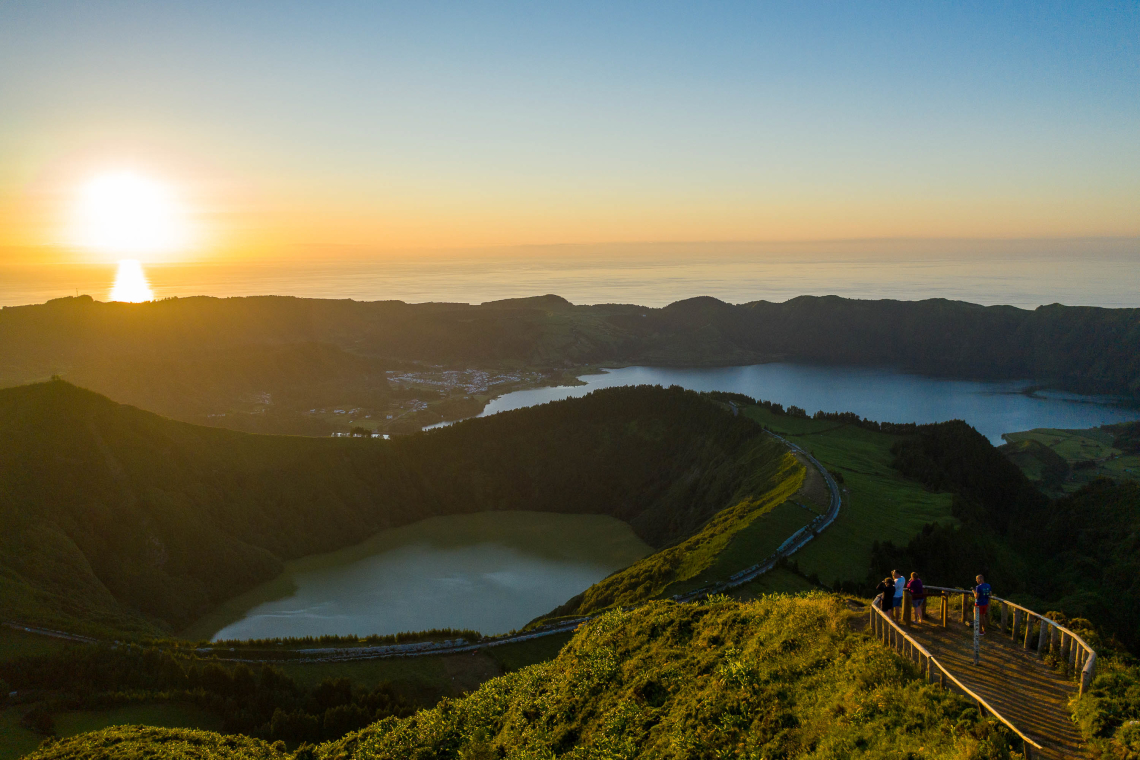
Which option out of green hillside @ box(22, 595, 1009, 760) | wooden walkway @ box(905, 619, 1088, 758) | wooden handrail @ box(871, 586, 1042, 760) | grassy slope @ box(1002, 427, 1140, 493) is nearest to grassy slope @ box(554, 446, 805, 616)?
green hillside @ box(22, 595, 1009, 760)

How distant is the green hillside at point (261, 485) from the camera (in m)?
54.0

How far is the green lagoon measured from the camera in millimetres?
54906

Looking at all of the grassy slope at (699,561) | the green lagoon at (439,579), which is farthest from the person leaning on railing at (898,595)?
the green lagoon at (439,579)

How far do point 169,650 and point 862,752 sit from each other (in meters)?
42.0

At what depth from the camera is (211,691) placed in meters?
35.4

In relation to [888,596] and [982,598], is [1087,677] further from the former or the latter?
[888,596]

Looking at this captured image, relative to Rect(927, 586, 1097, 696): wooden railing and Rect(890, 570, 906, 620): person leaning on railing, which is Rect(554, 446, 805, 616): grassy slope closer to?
Rect(890, 570, 906, 620): person leaning on railing

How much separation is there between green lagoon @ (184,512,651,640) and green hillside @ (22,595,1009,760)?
26637 mm

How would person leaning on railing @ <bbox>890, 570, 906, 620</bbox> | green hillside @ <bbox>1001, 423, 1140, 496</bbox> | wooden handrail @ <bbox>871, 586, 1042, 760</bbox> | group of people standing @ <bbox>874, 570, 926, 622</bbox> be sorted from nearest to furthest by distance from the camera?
1. wooden handrail @ <bbox>871, 586, 1042, 760</bbox>
2. group of people standing @ <bbox>874, 570, 926, 622</bbox>
3. person leaning on railing @ <bbox>890, 570, 906, 620</bbox>
4. green hillside @ <bbox>1001, 423, 1140, 496</bbox>

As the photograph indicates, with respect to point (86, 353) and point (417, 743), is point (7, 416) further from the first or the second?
point (86, 353)

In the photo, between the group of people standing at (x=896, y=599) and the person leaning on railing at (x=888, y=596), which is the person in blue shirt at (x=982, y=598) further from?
the person leaning on railing at (x=888, y=596)

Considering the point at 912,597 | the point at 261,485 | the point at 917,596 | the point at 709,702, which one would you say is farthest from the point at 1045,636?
the point at 261,485

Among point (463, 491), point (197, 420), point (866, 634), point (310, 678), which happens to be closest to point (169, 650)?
point (310, 678)

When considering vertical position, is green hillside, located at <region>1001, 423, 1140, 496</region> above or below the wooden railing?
below
